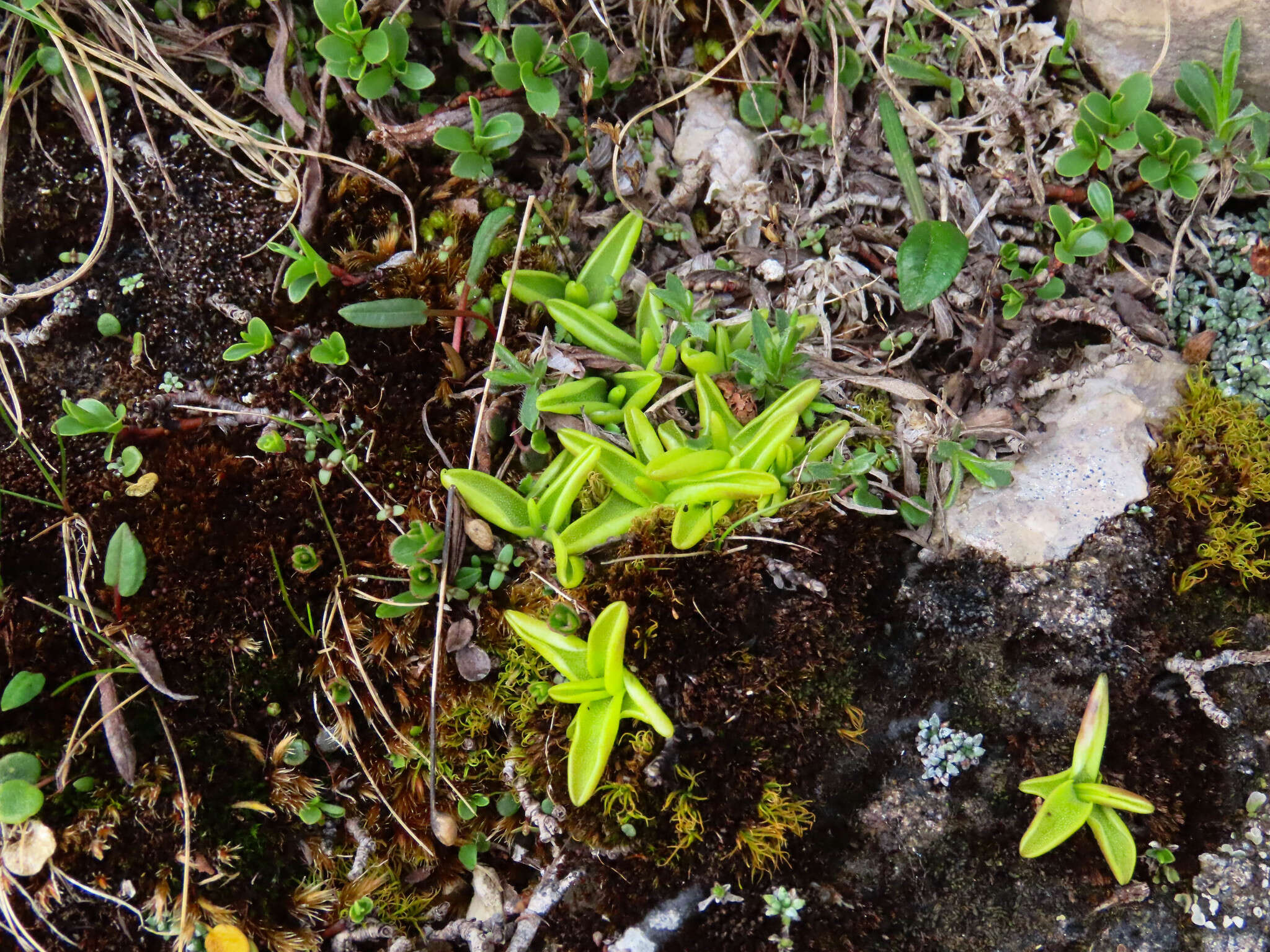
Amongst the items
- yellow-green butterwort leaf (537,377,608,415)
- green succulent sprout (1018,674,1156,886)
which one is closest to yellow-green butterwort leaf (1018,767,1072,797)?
green succulent sprout (1018,674,1156,886)

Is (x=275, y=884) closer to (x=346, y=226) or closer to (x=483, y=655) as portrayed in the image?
(x=483, y=655)

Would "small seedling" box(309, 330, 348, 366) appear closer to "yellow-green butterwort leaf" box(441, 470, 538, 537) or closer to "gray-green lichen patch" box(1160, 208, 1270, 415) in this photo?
"yellow-green butterwort leaf" box(441, 470, 538, 537)

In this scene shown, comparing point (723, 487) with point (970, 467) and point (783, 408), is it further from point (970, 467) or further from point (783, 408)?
point (970, 467)

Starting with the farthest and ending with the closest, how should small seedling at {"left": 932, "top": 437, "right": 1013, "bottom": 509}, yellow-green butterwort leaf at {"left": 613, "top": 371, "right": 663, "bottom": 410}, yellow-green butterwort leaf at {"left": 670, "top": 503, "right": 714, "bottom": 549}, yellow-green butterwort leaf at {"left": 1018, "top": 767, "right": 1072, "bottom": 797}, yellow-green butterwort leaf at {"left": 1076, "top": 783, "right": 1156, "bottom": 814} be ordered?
yellow-green butterwort leaf at {"left": 613, "top": 371, "right": 663, "bottom": 410}, small seedling at {"left": 932, "top": 437, "right": 1013, "bottom": 509}, yellow-green butterwort leaf at {"left": 670, "top": 503, "right": 714, "bottom": 549}, yellow-green butterwort leaf at {"left": 1018, "top": 767, "right": 1072, "bottom": 797}, yellow-green butterwort leaf at {"left": 1076, "top": 783, "right": 1156, "bottom": 814}

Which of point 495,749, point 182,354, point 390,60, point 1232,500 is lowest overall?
point 495,749

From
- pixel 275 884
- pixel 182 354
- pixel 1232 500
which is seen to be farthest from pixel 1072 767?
pixel 182 354

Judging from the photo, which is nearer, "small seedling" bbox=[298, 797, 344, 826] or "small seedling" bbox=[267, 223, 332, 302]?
"small seedling" bbox=[298, 797, 344, 826]
